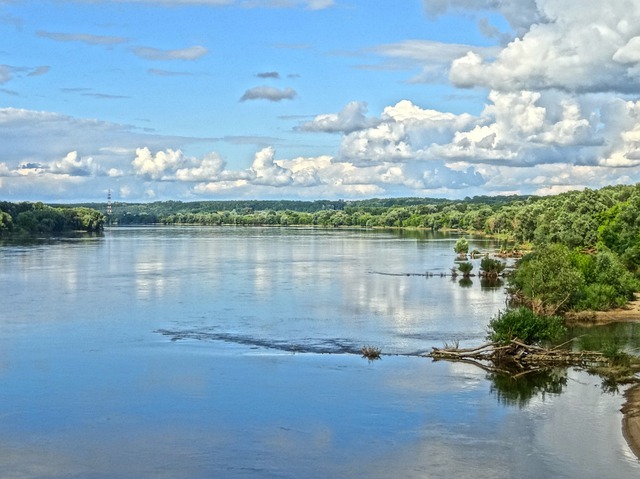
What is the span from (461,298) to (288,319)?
16.5 meters

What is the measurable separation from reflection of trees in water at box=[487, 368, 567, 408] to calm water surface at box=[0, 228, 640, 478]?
4.6 inches

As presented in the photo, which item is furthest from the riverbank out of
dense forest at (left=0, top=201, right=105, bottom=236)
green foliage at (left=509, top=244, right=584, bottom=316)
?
dense forest at (left=0, top=201, right=105, bottom=236)

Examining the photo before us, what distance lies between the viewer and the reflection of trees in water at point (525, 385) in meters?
30.0

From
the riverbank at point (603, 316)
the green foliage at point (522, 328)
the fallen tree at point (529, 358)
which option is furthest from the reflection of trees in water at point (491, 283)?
the fallen tree at point (529, 358)

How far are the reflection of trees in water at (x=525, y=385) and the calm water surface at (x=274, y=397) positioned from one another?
0.39 ft

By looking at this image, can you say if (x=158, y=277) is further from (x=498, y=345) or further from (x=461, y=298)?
(x=498, y=345)

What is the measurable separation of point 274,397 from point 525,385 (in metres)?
10.1

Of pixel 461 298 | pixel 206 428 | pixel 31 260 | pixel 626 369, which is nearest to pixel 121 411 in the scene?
pixel 206 428

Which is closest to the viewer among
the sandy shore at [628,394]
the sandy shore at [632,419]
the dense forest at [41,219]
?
the sandy shore at [632,419]

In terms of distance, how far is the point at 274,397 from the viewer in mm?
29875

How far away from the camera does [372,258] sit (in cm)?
9600

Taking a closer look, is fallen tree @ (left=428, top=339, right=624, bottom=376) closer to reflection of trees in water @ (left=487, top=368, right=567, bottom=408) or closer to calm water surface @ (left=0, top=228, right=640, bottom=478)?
reflection of trees in water @ (left=487, top=368, right=567, bottom=408)

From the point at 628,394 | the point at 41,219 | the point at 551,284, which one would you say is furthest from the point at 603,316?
the point at 41,219

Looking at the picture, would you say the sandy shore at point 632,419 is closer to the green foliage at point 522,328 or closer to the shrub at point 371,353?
the green foliage at point 522,328
